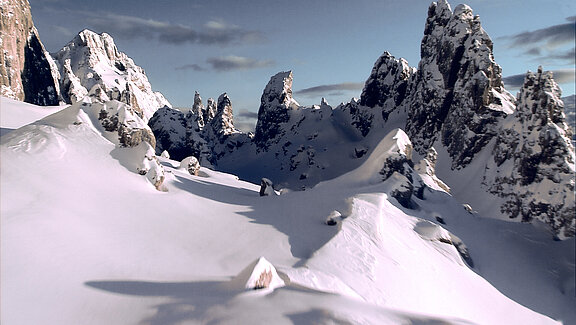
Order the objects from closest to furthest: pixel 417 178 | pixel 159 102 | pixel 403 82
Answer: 1. pixel 417 178
2. pixel 403 82
3. pixel 159 102

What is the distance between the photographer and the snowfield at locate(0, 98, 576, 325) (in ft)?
32.9

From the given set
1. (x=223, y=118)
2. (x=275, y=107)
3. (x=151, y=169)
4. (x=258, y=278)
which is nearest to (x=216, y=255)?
(x=258, y=278)

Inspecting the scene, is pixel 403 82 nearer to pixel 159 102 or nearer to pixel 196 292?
pixel 196 292

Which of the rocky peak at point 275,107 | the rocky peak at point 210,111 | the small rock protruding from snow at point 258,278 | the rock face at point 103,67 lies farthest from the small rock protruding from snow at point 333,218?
the rocky peak at point 210,111

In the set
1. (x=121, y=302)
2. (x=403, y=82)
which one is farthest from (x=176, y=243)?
(x=403, y=82)

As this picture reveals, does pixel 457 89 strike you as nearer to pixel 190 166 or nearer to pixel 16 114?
pixel 190 166

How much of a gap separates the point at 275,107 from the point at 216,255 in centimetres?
11697

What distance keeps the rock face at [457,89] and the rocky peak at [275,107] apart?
54.4 m

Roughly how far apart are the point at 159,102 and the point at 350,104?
311ft

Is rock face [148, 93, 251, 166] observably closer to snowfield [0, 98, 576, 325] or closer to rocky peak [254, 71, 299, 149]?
rocky peak [254, 71, 299, 149]

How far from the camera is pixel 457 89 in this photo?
74.4 metres

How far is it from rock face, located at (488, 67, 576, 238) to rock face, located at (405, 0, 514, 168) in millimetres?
10363

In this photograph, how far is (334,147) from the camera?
112312mm

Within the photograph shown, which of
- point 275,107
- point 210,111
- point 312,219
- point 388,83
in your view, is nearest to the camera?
point 312,219
